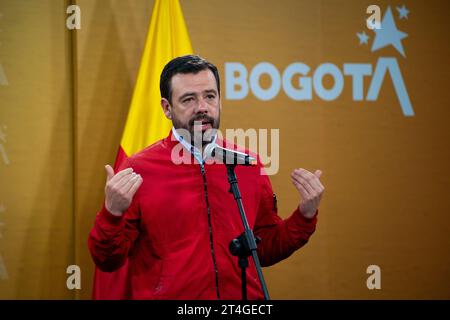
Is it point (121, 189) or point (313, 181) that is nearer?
point (121, 189)

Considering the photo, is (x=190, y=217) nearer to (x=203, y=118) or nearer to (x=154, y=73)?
(x=203, y=118)

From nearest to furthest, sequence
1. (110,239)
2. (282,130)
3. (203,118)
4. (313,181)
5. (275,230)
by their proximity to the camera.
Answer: (110,239) → (313,181) → (203,118) → (275,230) → (282,130)

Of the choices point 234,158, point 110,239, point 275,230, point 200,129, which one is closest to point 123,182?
point 110,239

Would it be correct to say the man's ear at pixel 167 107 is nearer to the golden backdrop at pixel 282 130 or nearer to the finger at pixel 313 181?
the finger at pixel 313 181

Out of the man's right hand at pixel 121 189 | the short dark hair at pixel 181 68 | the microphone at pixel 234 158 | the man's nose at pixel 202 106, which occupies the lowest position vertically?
the man's right hand at pixel 121 189

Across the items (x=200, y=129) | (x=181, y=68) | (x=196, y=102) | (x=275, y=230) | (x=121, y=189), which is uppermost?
(x=181, y=68)

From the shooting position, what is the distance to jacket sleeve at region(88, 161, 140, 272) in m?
1.87

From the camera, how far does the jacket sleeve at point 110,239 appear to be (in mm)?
1868

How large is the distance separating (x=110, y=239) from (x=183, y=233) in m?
0.30

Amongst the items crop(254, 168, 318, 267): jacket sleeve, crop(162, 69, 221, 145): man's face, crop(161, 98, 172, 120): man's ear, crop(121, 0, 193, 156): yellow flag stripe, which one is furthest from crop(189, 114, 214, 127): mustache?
crop(121, 0, 193, 156): yellow flag stripe

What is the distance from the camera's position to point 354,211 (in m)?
3.65

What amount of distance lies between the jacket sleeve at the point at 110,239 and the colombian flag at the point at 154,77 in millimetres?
1030

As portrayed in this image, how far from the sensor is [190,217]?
2.09 m

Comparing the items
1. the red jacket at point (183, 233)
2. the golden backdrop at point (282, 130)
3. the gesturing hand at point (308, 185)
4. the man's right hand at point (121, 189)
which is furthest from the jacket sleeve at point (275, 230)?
the golden backdrop at point (282, 130)
